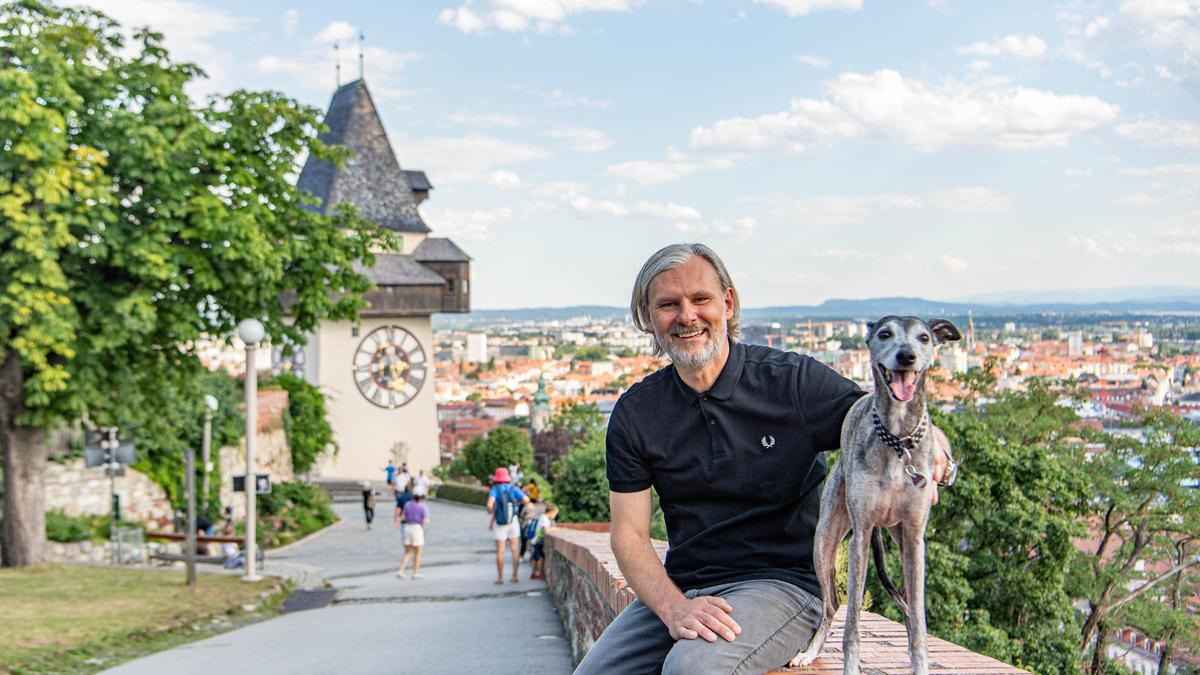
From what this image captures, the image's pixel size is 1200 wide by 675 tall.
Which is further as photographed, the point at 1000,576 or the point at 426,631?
the point at 1000,576

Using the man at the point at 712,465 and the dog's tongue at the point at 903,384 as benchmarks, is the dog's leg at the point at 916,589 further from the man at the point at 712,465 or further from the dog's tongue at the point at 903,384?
the man at the point at 712,465

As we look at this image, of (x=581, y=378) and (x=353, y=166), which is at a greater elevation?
(x=353, y=166)

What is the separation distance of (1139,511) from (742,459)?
15359mm

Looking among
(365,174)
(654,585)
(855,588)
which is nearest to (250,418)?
(654,585)

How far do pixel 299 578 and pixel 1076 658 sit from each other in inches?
390

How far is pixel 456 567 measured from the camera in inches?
776

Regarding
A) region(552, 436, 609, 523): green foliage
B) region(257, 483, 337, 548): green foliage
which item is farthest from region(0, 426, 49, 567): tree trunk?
region(552, 436, 609, 523): green foliage

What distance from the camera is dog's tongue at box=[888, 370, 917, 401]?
2664 mm

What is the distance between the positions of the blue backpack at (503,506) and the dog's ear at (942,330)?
42.3ft

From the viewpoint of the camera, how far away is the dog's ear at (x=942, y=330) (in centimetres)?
273

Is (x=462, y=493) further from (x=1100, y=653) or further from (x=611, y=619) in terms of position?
(x=611, y=619)

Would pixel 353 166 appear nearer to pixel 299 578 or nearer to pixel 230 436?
pixel 230 436

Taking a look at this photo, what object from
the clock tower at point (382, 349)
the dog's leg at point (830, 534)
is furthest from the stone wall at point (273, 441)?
the dog's leg at point (830, 534)

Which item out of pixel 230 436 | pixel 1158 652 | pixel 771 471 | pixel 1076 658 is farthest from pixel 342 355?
pixel 771 471
